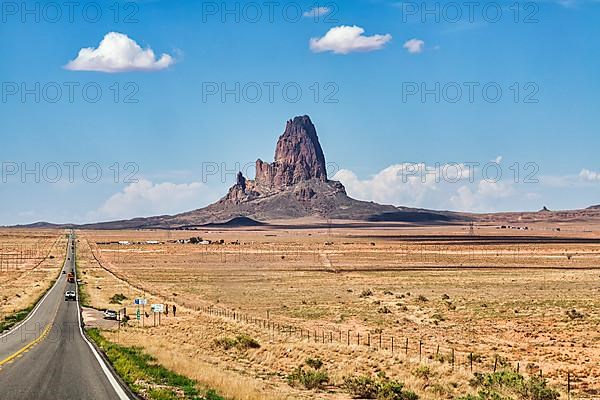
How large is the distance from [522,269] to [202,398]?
77399 mm

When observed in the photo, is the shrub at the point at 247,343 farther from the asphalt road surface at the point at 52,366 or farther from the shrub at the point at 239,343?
the asphalt road surface at the point at 52,366

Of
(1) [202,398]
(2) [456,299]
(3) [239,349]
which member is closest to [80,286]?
(2) [456,299]

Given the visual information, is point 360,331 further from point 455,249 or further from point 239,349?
point 455,249

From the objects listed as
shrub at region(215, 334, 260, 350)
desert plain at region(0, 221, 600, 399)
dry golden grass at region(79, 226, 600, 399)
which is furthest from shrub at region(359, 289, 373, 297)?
shrub at region(215, 334, 260, 350)

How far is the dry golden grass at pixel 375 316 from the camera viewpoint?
86.9ft

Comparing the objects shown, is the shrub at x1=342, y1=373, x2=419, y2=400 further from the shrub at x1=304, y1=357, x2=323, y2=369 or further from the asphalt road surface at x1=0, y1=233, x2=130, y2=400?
the asphalt road surface at x1=0, y1=233, x2=130, y2=400

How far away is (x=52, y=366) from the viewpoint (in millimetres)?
21016

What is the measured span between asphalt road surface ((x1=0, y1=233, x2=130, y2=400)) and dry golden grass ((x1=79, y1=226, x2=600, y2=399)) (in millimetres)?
2814

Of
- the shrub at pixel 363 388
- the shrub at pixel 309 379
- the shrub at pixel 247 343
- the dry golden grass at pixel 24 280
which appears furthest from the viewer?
the dry golden grass at pixel 24 280

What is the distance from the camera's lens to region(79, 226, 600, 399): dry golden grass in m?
26.5

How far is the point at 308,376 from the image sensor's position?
23.9 metres

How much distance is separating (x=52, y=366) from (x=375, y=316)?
28392mm

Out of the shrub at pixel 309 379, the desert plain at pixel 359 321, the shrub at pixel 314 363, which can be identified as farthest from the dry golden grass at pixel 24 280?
the shrub at pixel 309 379

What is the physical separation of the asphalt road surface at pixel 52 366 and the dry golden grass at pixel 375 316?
2.81 m
